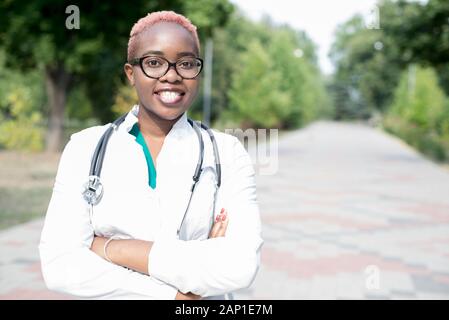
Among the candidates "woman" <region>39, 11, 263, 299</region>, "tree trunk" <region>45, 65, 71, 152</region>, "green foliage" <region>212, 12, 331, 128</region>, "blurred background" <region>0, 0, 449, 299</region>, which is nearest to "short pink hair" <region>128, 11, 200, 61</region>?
"woman" <region>39, 11, 263, 299</region>

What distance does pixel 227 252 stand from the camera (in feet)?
5.63

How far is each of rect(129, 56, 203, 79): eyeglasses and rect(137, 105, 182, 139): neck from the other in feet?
0.40

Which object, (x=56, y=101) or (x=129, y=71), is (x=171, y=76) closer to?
(x=129, y=71)

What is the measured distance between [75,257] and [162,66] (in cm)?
59

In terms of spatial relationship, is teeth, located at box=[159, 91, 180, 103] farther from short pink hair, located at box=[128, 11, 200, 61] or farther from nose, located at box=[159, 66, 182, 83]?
short pink hair, located at box=[128, 11, 200, 61]

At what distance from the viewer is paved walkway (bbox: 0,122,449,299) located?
5.37 meters

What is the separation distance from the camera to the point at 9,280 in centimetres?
541

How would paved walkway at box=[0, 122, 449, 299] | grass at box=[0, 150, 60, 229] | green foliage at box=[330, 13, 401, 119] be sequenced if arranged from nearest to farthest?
paved walkway at box=[0, 122, 449, 299] < grass at box=[0, 150, 60, 229] < green foliage at box=[330, 13, 401, 119]

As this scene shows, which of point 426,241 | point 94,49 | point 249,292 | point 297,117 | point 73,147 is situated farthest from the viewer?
point 297,117

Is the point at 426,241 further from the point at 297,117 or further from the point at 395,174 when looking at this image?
the point at 297,117

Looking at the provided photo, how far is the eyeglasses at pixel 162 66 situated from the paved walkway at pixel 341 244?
3.70 m

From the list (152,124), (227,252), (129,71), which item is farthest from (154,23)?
(227,252)
